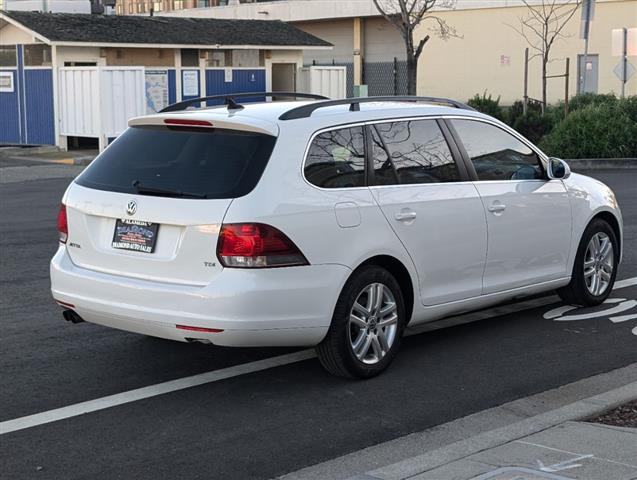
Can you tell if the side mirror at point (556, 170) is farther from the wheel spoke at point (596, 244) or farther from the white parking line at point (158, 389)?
the white parking line at point (158, 389)

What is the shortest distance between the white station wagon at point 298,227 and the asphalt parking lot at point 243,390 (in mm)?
368

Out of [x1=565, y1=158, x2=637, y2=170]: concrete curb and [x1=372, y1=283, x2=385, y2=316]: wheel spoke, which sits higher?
[x1=372, y1=283, x2=385, y2=316]: wheel spoke

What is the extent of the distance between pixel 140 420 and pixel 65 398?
25.4 inches

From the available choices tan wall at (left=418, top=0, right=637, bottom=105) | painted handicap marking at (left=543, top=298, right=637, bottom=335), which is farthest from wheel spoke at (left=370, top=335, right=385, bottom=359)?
tan wall at (left=418, top=0, right=637, bottom=105)

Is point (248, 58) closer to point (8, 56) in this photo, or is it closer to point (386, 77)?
point (8, 56)

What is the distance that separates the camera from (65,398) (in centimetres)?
640

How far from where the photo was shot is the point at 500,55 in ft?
156

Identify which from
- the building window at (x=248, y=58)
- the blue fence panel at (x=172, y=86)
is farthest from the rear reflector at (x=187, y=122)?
the building window at (x=248, y=58)

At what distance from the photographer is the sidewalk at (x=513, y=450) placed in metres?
4.95

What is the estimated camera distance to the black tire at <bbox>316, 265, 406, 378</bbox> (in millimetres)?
6535

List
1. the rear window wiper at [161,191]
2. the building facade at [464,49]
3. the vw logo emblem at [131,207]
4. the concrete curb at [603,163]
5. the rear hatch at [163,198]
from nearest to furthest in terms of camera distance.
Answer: the rear hatch at [163,198] → the rear window wiper at [161,191] → the vw logo emblem at [131,207] → the concrete curb at [603,163] → the building facade at [464,49]

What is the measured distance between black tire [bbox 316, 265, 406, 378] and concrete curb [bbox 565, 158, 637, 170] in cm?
1721

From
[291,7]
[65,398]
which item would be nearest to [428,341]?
[65,398]

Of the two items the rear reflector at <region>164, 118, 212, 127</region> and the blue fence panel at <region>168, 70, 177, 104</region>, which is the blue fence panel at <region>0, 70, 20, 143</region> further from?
the rear reflector at <region>164, 118, 212, 127</region>
